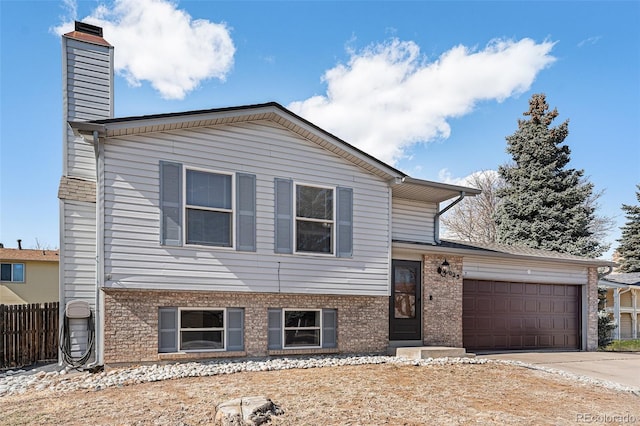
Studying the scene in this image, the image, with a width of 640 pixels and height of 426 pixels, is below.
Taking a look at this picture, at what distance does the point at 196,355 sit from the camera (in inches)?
332

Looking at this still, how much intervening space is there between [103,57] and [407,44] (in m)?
9.40

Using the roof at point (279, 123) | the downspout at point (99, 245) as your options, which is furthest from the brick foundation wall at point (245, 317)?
the roof at point (279, 123)

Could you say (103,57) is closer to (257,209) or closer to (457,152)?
(257,209)

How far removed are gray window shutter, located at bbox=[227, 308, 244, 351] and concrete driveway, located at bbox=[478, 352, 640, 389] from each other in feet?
19.5

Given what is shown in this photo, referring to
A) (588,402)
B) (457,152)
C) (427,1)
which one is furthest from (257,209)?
(457,152)

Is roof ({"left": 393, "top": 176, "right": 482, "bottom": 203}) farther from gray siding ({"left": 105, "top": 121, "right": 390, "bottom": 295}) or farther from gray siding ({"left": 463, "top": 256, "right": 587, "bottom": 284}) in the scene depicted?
gray siding ({"left": 463, "top": 256, "right": 587, "bottom": 284})

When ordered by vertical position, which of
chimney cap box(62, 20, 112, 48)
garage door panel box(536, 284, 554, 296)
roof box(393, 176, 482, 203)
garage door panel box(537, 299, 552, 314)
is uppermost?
chimney cap box(62, 20, 112, 48)

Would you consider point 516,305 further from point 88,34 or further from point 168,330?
point 88,34

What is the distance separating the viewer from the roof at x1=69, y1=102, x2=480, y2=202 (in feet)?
25.7

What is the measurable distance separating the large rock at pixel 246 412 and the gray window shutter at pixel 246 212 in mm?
3901

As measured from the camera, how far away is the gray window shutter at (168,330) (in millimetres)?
8258

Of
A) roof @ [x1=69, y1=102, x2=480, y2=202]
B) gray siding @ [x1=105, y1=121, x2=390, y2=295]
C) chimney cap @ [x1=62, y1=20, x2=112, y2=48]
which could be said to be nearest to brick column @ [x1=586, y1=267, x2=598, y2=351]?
roof @ [x1=69, y1=102, x2=480, y2=202]

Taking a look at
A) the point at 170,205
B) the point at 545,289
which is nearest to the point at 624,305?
the point at 545,289

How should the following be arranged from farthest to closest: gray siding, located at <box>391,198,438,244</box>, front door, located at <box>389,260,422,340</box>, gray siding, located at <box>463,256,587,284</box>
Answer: gray siding, located at <box>463,256,587,284</box>
gray siding, located at <box>391,198,438,244</box>
front door, located at <box>389,260,422,340</box>
